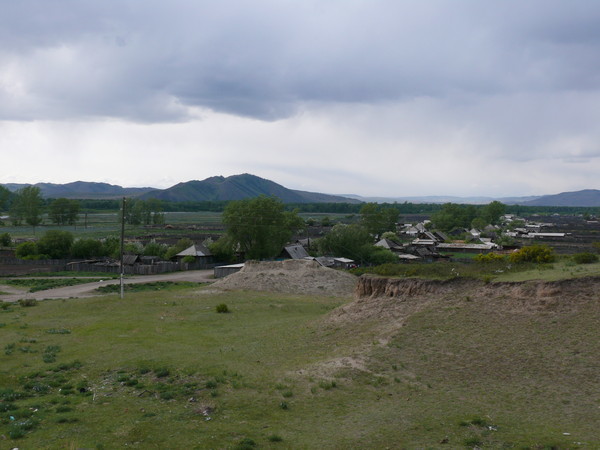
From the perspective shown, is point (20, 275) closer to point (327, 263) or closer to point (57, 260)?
point (57, 260)

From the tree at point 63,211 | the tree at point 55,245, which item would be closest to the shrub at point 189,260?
the tree at point 55,245

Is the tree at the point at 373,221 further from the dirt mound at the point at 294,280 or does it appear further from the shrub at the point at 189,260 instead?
the dirt mound at the point at 294,280

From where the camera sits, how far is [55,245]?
7725cm

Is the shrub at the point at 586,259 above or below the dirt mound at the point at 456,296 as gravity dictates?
above

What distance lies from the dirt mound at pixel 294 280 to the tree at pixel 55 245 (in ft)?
121

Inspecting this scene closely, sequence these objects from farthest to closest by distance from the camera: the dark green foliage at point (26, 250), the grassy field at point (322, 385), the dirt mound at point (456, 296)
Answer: the dark green foliage at point (26, 250) < the dirt mound at point (456, 296) < the grassy field at point (322, 385)

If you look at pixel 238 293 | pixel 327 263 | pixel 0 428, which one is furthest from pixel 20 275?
pixel 0 428

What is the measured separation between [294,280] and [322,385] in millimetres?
34479

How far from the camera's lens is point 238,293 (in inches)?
1831

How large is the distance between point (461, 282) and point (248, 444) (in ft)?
49.3

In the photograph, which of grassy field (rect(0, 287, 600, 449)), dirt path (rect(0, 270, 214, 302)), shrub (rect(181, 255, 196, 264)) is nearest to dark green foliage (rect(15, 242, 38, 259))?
dirt path (rect(0, 270, 214, 302))

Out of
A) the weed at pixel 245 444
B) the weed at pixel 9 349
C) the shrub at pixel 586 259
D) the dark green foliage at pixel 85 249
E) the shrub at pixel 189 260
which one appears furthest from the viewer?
the dark green foliage at pixel 85 249

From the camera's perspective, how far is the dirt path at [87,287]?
47412mm

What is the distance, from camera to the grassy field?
13844 millimetres
